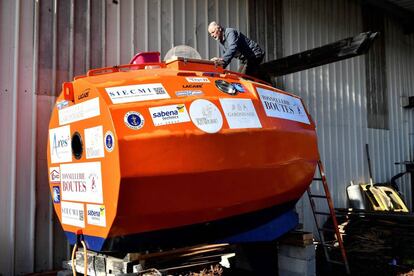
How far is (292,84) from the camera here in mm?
7332

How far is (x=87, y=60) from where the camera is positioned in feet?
15.4

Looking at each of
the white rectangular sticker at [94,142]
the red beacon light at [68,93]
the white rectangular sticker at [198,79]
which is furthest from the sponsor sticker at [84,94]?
the white rectangular sticker at [198,79]

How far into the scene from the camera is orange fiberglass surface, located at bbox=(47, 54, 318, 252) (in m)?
2.63

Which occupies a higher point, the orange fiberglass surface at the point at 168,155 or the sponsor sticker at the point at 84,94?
the sponsor sticker at the point at 84,94

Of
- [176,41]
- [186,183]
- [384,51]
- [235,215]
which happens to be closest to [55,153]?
[186,183]

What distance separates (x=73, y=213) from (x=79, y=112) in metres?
0.79

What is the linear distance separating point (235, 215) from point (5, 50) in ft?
9.28

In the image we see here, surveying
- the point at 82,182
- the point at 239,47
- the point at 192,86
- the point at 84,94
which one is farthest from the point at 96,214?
the point at 239,47

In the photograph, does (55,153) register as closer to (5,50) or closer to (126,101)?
(126,101)

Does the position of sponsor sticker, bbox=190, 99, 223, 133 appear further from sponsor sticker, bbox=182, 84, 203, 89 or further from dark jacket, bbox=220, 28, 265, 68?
dark jacket, bbox=220, 28, 265, 68

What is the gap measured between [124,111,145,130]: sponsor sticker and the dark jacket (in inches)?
80.0

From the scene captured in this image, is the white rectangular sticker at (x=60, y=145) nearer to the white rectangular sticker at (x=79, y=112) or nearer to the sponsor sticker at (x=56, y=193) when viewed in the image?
the white rectangular sticker at (x=79, y=112)

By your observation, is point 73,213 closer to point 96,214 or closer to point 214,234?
point 96,214

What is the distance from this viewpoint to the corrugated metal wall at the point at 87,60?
4109mm
